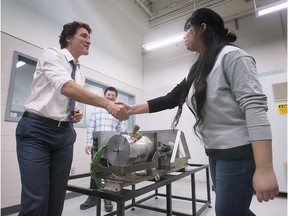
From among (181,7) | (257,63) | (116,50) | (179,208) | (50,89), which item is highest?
(181,7)

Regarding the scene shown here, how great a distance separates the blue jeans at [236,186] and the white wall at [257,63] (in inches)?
103

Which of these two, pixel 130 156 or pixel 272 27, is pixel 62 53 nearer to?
pixel 130 156

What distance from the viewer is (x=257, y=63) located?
3754 mm

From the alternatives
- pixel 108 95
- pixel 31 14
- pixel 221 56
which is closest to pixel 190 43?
pixel 221 56

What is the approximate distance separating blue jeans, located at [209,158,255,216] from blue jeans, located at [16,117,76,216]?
33.1 inches

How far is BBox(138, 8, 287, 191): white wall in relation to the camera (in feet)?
9.36

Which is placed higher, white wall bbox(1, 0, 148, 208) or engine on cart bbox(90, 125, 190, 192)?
white wall bbox(1, 0, 148, 208)

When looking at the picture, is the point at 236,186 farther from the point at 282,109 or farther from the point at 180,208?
the point at 282,109

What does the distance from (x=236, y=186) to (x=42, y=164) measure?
901 millimetres

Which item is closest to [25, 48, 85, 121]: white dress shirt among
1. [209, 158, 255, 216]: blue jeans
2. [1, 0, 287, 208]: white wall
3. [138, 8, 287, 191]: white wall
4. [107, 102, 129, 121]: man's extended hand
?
[107, 102, 129, 121]: man's extended hand

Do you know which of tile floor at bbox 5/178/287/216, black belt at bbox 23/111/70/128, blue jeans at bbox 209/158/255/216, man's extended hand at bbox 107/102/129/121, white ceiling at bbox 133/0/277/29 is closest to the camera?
blue jeans at bbox 209/158/255/216

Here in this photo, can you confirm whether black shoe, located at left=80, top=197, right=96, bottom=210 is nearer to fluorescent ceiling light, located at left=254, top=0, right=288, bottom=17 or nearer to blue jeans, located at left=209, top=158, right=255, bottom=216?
blue jeans, located at left=209, top=158, right=255, bottom=216

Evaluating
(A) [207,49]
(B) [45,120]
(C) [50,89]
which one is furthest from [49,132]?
(A) [207,49]

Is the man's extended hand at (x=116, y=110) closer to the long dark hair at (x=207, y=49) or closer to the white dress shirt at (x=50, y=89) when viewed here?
the white dress shirt at (x=50, y=89)
